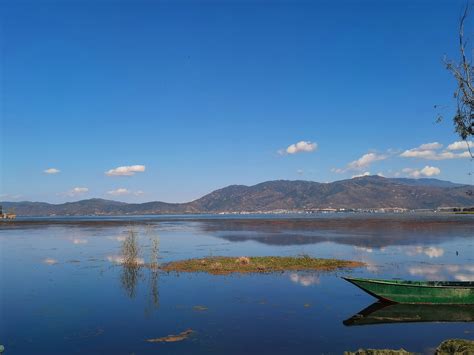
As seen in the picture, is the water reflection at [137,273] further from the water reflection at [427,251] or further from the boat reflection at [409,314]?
the water reflection at [427,251]

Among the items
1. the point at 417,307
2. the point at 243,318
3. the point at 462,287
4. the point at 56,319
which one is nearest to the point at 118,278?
the point at 56,319

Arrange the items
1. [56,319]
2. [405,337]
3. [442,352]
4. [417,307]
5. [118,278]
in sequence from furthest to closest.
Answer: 1. [118,278]
2. [417,307]
3. [56,319]
4. [405,337]
5. [442,352]

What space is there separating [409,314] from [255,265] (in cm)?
1853

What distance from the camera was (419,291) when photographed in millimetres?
24578

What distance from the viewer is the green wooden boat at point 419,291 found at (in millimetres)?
24031

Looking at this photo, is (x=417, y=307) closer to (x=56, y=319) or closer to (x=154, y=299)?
(x=154, y=299)

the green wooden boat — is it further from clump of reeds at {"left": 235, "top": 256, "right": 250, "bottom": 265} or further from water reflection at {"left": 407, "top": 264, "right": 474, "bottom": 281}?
clump of reeds at {"left": 235, "top": 256, "right": 250, "bottom": 265}

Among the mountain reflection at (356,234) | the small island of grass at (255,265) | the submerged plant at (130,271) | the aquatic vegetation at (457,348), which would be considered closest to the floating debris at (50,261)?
the submerged plant at (130,271)

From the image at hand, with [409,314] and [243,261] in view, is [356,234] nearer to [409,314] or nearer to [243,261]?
[243,261]

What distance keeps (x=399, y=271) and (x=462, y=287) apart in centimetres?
1393

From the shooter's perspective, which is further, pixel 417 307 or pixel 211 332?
pixel 417 307

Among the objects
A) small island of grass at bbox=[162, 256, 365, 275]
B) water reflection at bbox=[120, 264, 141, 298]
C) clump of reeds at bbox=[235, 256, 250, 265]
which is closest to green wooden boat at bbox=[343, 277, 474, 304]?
small island of grass at bbox=[162, 256, 365, 275]

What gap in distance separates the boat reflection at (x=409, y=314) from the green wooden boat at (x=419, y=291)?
0.35m

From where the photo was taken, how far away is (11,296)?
2884 centimetres
